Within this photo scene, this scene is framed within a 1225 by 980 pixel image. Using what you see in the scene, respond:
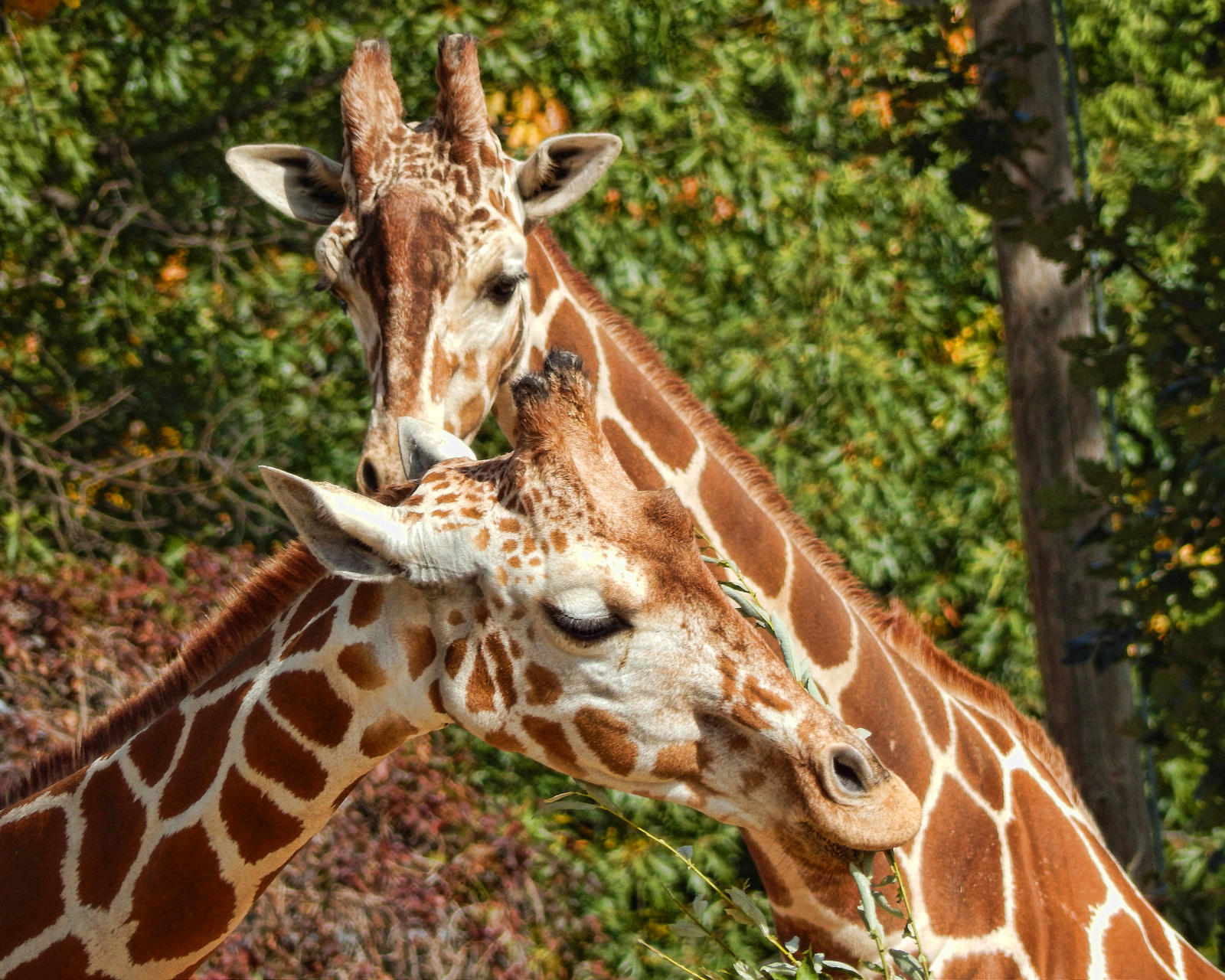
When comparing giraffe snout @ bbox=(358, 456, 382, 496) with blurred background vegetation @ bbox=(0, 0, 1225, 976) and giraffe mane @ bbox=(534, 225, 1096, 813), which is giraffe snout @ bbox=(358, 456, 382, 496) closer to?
giraffe mane @ bbox=(534, 225, 1096, 813)

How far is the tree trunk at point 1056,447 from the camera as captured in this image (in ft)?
13.9

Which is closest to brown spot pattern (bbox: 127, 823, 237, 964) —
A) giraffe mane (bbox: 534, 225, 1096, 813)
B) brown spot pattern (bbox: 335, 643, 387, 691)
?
brown spot pattern (bbox: 335, 643, 387, 691)

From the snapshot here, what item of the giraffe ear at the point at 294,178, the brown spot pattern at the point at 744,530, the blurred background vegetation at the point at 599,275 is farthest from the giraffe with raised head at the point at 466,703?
the blurred background vegetation at the point at 599,275

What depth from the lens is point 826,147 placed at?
5926mm

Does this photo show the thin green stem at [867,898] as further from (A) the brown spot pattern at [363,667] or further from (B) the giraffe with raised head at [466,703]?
(A) the brown spot pattern at [363,667]

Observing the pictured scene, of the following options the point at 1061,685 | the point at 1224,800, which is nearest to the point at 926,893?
the point at 1224,800

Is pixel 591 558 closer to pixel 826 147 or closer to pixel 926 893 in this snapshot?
pixel 926 893

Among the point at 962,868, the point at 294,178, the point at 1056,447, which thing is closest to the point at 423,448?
the point at 962,868

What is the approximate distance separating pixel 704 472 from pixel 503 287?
0.74 m

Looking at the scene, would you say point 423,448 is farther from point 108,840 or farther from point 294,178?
point 294,178

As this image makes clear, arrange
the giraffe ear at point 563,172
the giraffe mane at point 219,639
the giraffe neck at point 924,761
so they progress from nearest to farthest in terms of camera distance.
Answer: the giraffe mane at point 219,639 < the giraffe neck at point 924,761 < the giraffe ear at point 563,172

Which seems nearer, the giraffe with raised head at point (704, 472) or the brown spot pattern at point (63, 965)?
the brown spot pattern at point (63, 965)

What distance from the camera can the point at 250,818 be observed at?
2.18 m

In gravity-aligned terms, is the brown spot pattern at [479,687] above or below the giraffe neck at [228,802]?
above
